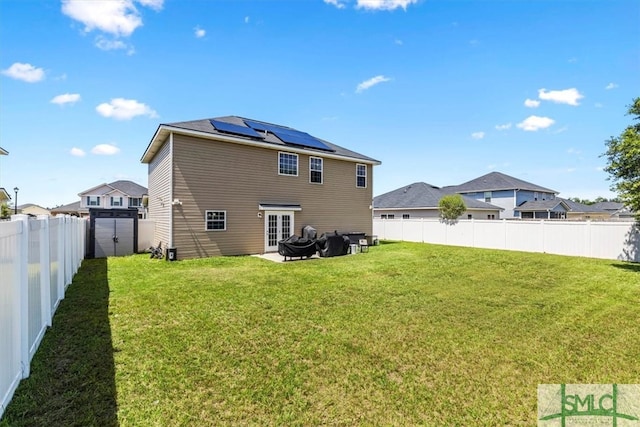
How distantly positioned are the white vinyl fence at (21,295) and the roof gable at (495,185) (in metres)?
34.8

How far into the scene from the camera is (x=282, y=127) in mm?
17812

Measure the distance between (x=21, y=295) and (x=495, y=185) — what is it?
119ft

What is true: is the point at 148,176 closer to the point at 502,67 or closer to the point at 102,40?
the point at 102,40

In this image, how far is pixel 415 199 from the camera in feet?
87.7

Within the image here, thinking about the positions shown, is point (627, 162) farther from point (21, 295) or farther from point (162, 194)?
point (162, 194)

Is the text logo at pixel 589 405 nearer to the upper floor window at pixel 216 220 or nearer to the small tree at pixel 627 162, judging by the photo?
the small tree at pixel 627 162

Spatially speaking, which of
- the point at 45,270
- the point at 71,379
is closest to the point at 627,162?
the point at 71,379

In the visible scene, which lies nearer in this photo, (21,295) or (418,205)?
(21,295)

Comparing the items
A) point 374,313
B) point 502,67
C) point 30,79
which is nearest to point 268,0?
point 30,79

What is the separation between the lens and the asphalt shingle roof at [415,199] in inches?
1010

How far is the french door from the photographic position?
44.9 feet

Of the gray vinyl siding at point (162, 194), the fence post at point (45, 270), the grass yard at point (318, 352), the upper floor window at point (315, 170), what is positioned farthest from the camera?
the upper floor window at point (315, 170)

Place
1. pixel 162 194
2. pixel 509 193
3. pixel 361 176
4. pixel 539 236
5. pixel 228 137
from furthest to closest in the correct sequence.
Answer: pixel 509 193 → pixel 361 176 → pixel 539 236 → pixel 162 194 → pixel 228 137

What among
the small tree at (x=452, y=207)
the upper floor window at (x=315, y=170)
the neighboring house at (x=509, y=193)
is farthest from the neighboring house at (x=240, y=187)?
the neighboring house at (x=509, y=193)
